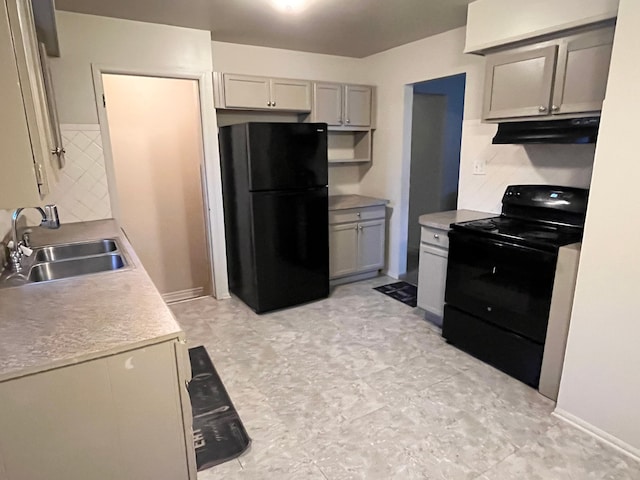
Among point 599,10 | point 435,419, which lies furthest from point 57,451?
point 599,10

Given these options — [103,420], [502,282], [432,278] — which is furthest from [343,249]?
[103,420]

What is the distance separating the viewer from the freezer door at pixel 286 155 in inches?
123

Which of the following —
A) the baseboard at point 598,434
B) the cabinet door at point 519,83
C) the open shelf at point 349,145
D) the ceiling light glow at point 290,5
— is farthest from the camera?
the open shelf at point 349,145

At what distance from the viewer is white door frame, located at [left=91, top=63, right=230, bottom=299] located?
302cm

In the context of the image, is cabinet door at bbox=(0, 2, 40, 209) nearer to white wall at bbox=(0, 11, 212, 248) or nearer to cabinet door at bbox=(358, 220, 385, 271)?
white wall at bbox=(0, 11, 212, 248)

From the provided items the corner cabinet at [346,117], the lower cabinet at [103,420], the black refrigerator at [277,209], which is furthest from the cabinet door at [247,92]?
the lower cabinet at [103,420]

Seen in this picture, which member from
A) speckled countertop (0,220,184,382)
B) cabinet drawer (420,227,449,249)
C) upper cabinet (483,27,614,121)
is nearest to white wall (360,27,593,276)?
upper cabinet (483,27,614,121)

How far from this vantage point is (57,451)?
1147mm

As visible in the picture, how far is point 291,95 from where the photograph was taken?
12.2ft

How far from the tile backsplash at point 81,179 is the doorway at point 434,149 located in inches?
131

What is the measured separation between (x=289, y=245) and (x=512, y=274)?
1.79 metres

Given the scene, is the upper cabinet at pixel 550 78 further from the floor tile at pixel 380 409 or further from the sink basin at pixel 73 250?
the sink basin at pixel 73 250

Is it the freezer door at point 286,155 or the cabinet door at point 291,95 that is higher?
the cabinet door at point 291,95

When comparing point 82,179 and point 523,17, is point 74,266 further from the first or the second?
point 523,17
